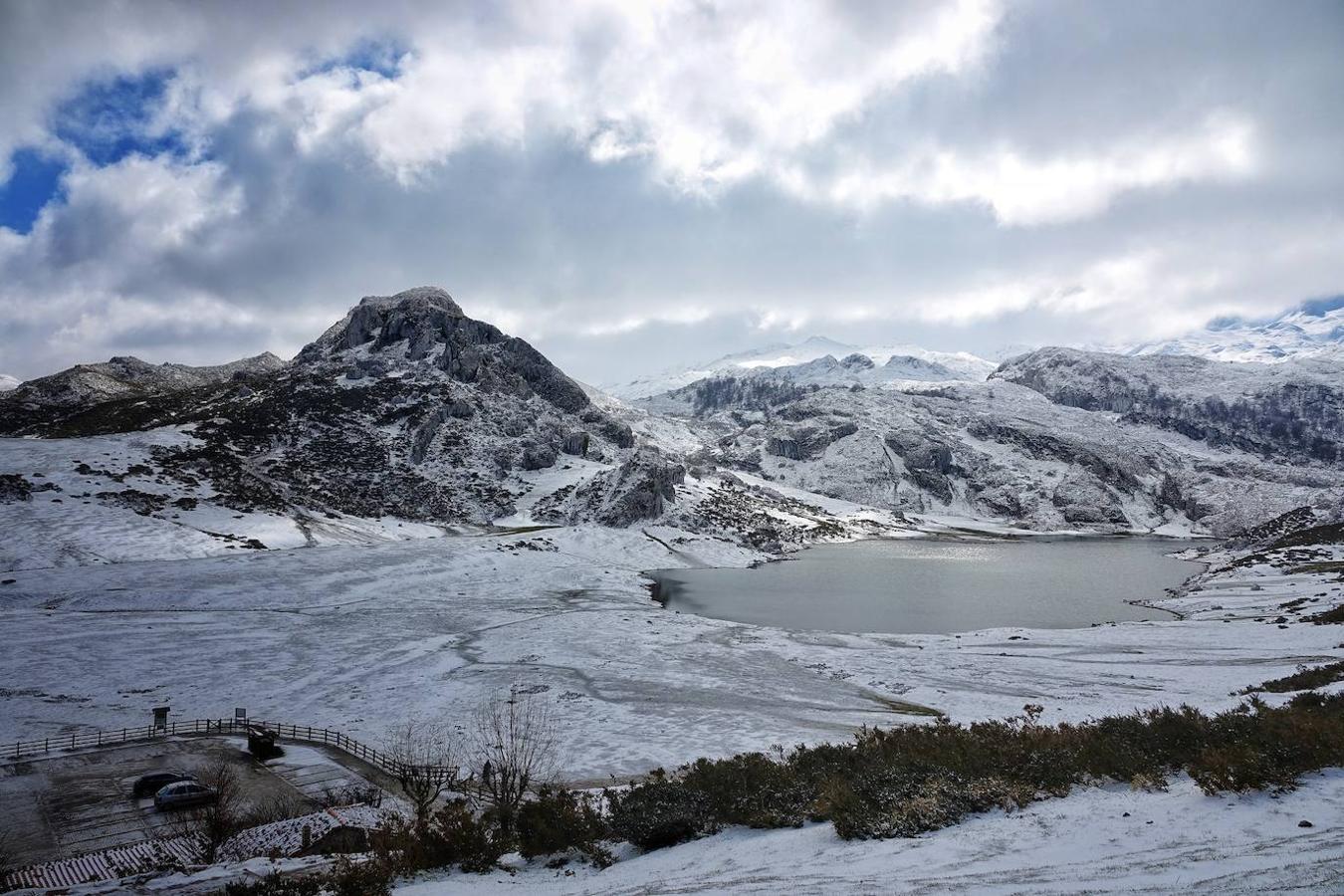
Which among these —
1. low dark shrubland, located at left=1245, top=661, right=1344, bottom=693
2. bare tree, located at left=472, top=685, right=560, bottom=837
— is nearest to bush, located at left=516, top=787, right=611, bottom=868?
bare tree, located at left=472, top=685, right=560, bottom=837

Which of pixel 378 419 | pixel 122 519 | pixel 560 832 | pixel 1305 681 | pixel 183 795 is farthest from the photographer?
pixel 378 419

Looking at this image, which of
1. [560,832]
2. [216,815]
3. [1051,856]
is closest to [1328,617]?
[1051,856]

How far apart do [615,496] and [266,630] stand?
75747 mm

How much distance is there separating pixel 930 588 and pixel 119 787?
262ft

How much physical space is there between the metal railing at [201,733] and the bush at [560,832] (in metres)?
11.7

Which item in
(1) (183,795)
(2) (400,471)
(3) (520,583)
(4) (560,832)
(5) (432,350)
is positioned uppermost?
(5) (432,350)

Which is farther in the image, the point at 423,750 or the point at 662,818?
the point at 423,750

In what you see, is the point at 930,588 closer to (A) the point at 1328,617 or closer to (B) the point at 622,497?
(A) the point at 1328,617

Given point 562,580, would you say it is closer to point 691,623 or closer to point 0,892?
point 691,623

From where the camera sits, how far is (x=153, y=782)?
83.9 feet

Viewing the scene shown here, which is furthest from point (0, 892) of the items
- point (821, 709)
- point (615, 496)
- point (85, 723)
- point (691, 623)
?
point (615, 496)

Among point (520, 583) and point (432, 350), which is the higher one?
point (432, 350)

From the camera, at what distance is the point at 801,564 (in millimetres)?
109500

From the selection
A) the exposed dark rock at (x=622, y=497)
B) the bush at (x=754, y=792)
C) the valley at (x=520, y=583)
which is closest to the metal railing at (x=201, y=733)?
the valley at (x=520, y=583)
